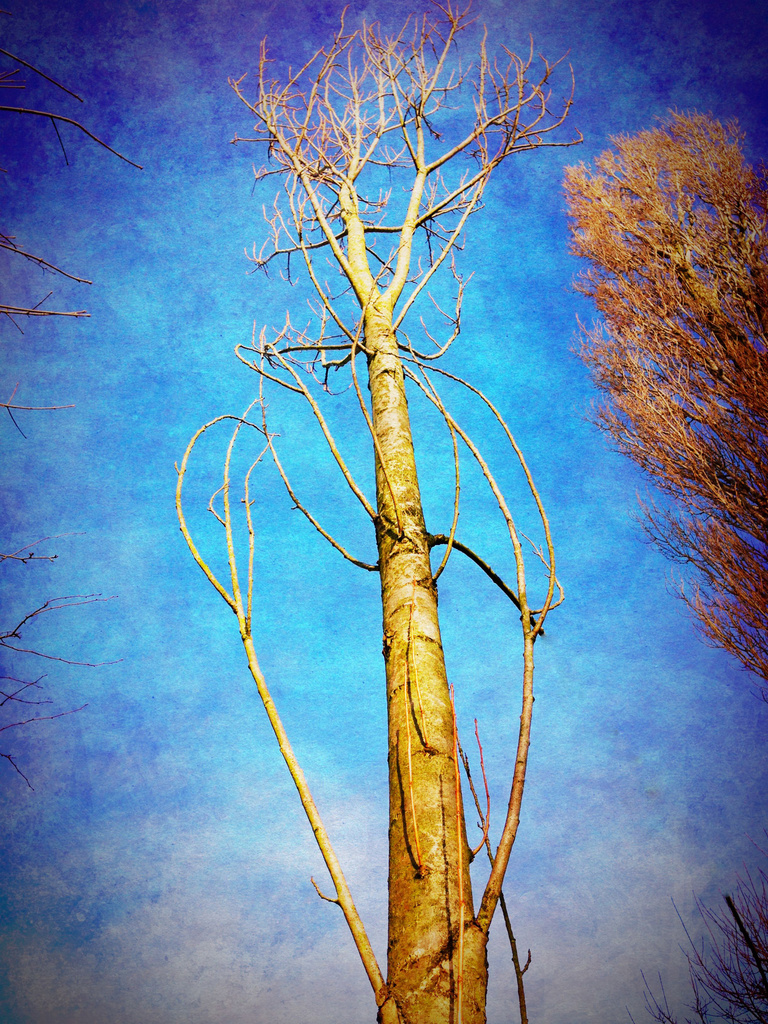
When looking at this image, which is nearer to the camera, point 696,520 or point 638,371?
point 696,520

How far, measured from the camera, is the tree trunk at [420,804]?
26.0 inches

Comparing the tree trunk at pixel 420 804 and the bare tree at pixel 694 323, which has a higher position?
the bare tree at pixel 694 323

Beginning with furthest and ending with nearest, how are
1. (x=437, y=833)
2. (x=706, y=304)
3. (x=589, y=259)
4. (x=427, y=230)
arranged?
(x=589, y=259) < (x=706, y=304) < (x=427, y=230) < (x=437, y=833)

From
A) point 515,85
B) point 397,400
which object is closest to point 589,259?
point 515,85

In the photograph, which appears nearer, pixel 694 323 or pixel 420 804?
pixel 420 804

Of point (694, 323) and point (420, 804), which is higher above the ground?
point (694, 323)

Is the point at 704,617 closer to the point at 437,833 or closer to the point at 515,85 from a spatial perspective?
the point at 515,85

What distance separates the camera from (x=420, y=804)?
2.71ft

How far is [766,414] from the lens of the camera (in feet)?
17.7

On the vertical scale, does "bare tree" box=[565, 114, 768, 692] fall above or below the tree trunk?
above

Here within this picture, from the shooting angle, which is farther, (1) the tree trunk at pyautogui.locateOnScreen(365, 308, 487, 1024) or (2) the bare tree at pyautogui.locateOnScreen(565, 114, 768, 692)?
(2) the bare tree at pyautogui.locateOnScreen(565, 114, 768, 692)

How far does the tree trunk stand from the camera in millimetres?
660

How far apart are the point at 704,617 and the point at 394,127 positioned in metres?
5.07

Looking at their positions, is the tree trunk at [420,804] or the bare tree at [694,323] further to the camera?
the bare tree at [694,323]
